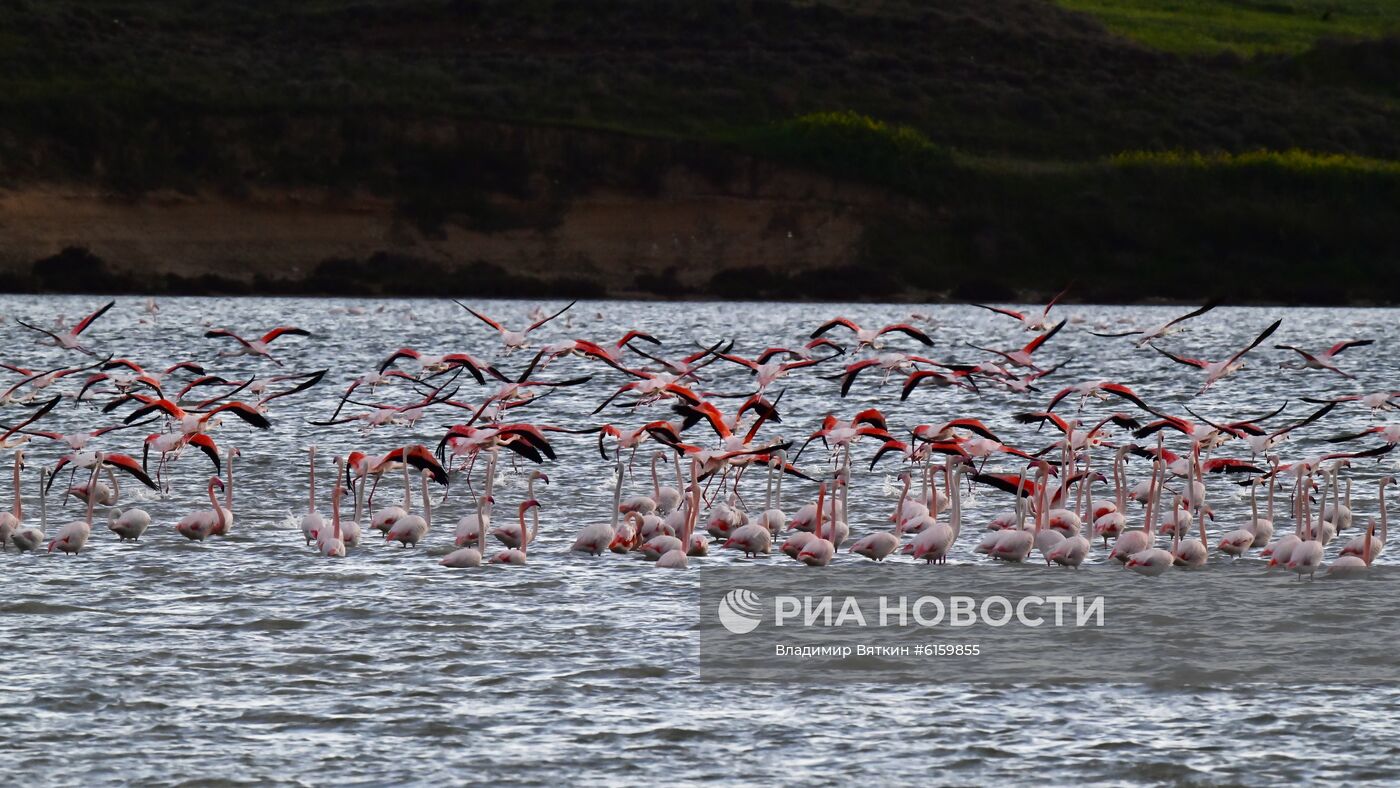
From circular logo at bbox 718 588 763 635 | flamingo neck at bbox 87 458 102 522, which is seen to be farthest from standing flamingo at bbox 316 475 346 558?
Result: circular logo at bbox 718 588 763 635

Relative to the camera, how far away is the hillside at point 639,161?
61219mm

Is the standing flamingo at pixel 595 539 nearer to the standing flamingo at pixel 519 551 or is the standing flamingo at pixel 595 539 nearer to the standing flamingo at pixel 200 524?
the standing flamingo at pixel 519 551

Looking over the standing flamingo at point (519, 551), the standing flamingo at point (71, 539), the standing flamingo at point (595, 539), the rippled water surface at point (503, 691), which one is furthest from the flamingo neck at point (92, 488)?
the standing flamingo at point (595, 539)

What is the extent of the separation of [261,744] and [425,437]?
43.4ft

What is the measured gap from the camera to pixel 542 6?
7762cm

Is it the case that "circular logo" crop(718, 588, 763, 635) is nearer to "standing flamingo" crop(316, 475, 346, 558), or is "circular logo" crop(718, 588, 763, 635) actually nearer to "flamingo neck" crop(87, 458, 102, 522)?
"standing flamingo" crop(316, 475, 346, 558)

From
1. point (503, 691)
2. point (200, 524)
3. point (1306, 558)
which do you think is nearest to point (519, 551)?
point (200, 524)

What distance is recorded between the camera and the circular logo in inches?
471

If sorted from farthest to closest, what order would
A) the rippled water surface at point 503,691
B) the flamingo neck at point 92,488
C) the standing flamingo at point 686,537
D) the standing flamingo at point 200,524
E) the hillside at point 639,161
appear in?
the hillside at point 639,161 → the flamingo neck at point 92,488 → the standing flamingo at point 200,524 → the standing flamingo at point 686,537 → the rippled water surface at point 503,691

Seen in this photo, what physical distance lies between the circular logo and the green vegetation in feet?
266

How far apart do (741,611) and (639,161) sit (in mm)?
53275

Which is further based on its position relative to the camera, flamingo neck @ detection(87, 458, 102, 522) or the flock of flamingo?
flamingo neck @ detection(87, 458, 102, 522)

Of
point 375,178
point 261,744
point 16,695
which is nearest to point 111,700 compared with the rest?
point 16,695

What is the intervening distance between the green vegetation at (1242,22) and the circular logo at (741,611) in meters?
81.0
